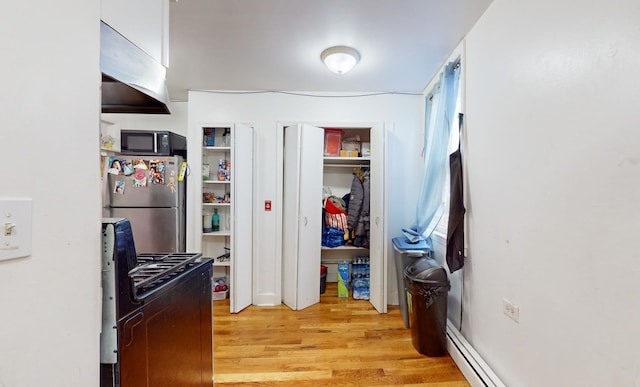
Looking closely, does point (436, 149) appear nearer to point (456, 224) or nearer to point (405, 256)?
point (456, 224)

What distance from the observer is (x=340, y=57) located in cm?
215

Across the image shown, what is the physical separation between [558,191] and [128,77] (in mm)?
1759

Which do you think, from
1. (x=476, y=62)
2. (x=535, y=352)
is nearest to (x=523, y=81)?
(x=476, y=62)

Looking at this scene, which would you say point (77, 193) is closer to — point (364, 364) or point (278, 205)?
point (364, 364)

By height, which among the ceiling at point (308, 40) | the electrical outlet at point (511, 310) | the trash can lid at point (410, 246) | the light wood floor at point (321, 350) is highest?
the ceiling at point (308, 40)

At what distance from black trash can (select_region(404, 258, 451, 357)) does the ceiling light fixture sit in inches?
70.0

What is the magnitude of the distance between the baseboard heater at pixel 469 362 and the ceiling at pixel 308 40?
2215 millimetres

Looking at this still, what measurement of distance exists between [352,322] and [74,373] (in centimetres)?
225

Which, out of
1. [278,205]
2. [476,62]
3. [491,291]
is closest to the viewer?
[491,291]

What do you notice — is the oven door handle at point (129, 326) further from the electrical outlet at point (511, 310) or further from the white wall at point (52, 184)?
the electrical outlet at point (511, 310)

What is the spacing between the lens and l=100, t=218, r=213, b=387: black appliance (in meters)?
0.78

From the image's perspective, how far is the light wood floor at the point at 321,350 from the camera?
5.93 ft

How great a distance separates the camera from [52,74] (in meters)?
0.59

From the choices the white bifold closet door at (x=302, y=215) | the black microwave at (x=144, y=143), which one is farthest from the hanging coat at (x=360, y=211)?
the black microwave at (x=144, y=143)
